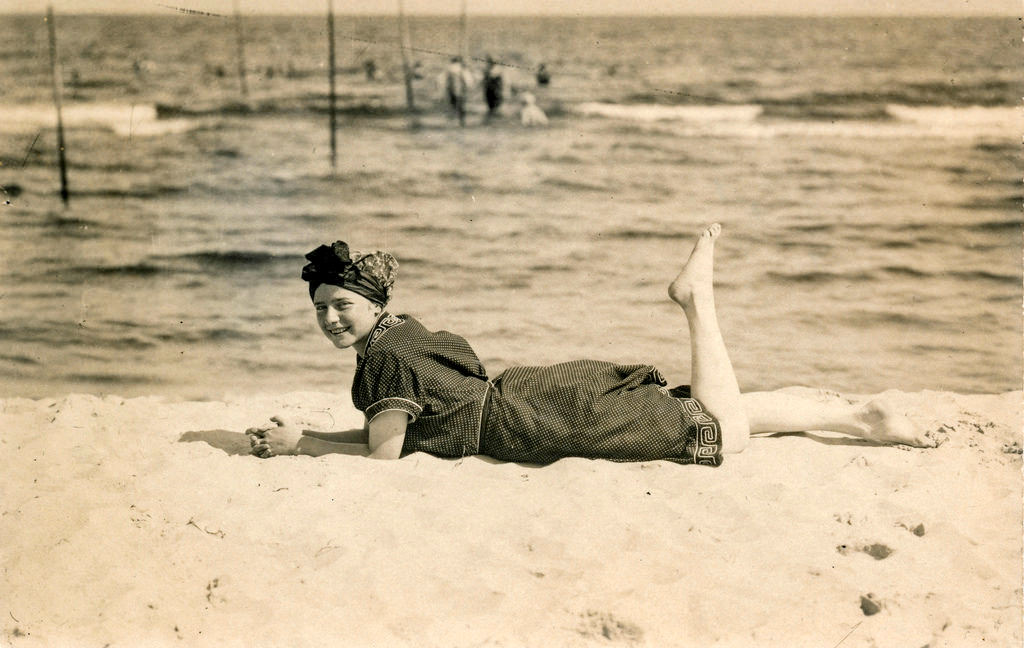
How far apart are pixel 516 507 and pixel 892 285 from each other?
18.6ft

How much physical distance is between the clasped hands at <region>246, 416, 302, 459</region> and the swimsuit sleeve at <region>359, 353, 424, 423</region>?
42cm

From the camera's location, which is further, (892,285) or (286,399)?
(892,285)

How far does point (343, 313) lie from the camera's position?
3.79m

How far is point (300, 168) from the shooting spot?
11250 millimetres

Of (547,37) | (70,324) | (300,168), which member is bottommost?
(70,324)

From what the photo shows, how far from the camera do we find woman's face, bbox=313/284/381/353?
3783 millimetres

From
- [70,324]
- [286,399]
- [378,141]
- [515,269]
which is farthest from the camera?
[378,141]

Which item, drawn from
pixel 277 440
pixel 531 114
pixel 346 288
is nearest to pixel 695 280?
pixel 346 288

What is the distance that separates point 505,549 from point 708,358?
1.40 meters

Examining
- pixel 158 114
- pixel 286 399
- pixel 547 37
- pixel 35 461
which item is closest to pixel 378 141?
pixel 158 114

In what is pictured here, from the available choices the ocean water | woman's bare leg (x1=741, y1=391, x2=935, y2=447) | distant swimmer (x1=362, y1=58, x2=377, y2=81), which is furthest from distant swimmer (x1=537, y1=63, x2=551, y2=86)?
woman's bare leg (x1=741, y1=391, x2=935, y2=447)

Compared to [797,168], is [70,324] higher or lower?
lower

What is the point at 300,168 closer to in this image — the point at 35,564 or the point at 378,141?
the point at 378,141

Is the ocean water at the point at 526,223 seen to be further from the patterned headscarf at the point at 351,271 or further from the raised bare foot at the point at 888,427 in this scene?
the patterned headscarf at the point at 351,271
